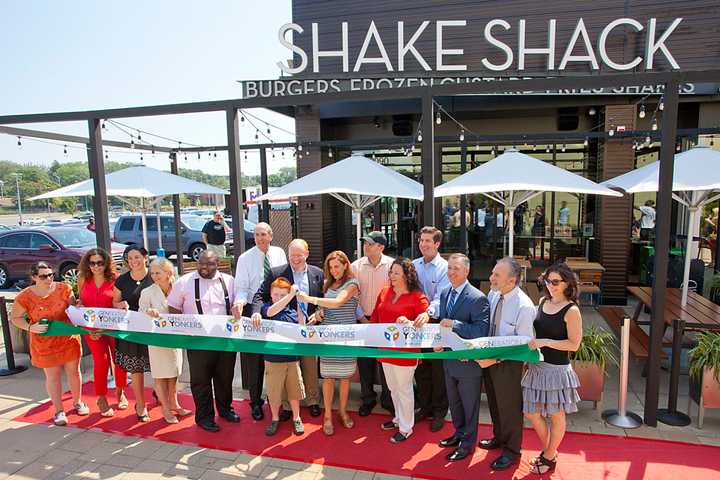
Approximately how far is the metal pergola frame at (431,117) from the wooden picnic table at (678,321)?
0.15 metres

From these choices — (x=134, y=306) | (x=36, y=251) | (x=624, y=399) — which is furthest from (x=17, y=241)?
(x=624, y=399)

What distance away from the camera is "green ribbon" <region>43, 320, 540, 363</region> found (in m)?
3.56

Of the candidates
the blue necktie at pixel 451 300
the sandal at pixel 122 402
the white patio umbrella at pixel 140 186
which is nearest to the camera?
the blue necktie at pixel 451 300

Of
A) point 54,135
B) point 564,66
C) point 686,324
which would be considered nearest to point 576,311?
point 686,324

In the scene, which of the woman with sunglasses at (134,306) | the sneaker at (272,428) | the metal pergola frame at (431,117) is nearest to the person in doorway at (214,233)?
the metal pergola frame at (431,117)

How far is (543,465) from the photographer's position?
3.52 metres

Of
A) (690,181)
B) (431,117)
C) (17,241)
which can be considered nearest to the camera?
(431,117)

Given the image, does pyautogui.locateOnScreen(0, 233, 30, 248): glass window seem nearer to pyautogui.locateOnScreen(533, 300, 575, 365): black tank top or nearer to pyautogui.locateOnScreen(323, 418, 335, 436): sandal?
pyautogui.locateOnScreen(323, 418, 335, 436): sandal

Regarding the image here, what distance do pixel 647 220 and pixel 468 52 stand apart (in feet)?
18.4

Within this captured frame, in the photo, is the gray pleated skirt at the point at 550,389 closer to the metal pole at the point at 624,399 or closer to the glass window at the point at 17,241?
the metal pole at the point at 624,399

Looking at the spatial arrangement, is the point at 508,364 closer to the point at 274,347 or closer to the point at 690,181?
the point at 274,347

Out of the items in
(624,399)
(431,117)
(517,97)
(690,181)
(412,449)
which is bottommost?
(412,449)

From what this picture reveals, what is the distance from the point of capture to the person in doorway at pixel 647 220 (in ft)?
33.9

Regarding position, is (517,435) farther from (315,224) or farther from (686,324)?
(315,224)
